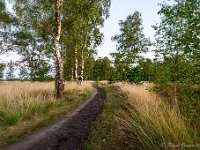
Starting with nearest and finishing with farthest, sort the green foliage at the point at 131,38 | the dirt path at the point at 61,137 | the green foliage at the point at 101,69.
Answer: the dirt path at the point at 61,137 → the green foliage at the point at 131,38 → the green foliage at the point at 101,69

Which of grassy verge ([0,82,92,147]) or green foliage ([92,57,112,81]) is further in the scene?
green foliage ([92,57,112,81])

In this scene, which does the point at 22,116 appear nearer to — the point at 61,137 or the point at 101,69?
the point at 61,137

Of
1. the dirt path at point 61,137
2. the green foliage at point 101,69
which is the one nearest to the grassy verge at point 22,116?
the dirt path at point 61,137

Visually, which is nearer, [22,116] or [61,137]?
[61,137]

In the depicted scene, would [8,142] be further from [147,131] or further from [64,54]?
[64,54]

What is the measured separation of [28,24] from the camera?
1923 centimetres

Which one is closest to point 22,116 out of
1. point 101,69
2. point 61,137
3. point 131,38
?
point 61,137

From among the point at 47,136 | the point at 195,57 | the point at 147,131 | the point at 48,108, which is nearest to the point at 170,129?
the point at 147,131

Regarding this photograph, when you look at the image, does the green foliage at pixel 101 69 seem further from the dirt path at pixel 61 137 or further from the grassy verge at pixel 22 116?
the dirt path at pixel 61 137

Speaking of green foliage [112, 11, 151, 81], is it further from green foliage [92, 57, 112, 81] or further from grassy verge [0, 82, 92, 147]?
green foliage [92, 57, 112, 81]

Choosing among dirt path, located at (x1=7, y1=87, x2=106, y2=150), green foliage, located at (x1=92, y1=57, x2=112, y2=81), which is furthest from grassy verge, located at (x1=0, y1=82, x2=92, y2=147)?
green foliage, located at (x1=92, y1=57, x2=112, y2=81)

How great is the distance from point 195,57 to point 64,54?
1377 inches

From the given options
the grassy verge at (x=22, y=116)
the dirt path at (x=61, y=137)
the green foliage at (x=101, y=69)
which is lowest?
the dirt path at (x=61, y=137)

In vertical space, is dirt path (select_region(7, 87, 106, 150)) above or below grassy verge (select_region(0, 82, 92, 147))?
below
